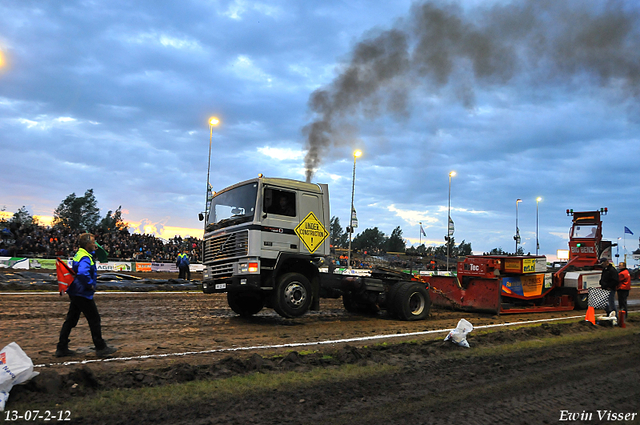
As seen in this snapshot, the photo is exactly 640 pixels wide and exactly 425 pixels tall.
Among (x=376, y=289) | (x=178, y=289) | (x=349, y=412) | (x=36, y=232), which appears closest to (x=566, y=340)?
(x=376, y=289)

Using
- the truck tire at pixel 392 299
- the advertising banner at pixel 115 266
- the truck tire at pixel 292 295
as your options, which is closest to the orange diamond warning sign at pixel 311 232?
the truck tire at pixel 292 295

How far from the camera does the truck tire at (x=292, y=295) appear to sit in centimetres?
915

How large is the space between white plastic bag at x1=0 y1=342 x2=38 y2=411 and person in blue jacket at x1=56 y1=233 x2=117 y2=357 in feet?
5.35

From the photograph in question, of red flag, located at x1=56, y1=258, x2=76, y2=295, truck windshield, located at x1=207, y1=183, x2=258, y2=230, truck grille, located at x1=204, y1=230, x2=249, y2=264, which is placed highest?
truck windshield, located at x1=207, y1=183, x2=258, y2=230

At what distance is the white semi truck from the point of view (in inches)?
361

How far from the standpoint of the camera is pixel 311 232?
32.6ft

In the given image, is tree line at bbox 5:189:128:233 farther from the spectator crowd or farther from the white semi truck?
the white semi truck

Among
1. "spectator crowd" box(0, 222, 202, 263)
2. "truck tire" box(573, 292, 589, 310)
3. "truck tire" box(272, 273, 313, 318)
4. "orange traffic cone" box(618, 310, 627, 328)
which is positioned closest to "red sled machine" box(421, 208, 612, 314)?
"truck tire" box(573, 292, 589, 310)

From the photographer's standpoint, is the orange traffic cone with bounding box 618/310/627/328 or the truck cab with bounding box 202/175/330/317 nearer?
the truck cab with bounding box 202/175/330/317

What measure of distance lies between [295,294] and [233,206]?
2.45 m

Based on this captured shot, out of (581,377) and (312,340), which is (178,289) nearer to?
(312,340)

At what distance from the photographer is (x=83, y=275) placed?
596cm

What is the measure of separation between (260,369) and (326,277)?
5.03m

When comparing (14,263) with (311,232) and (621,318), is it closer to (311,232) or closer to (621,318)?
(311,232)
